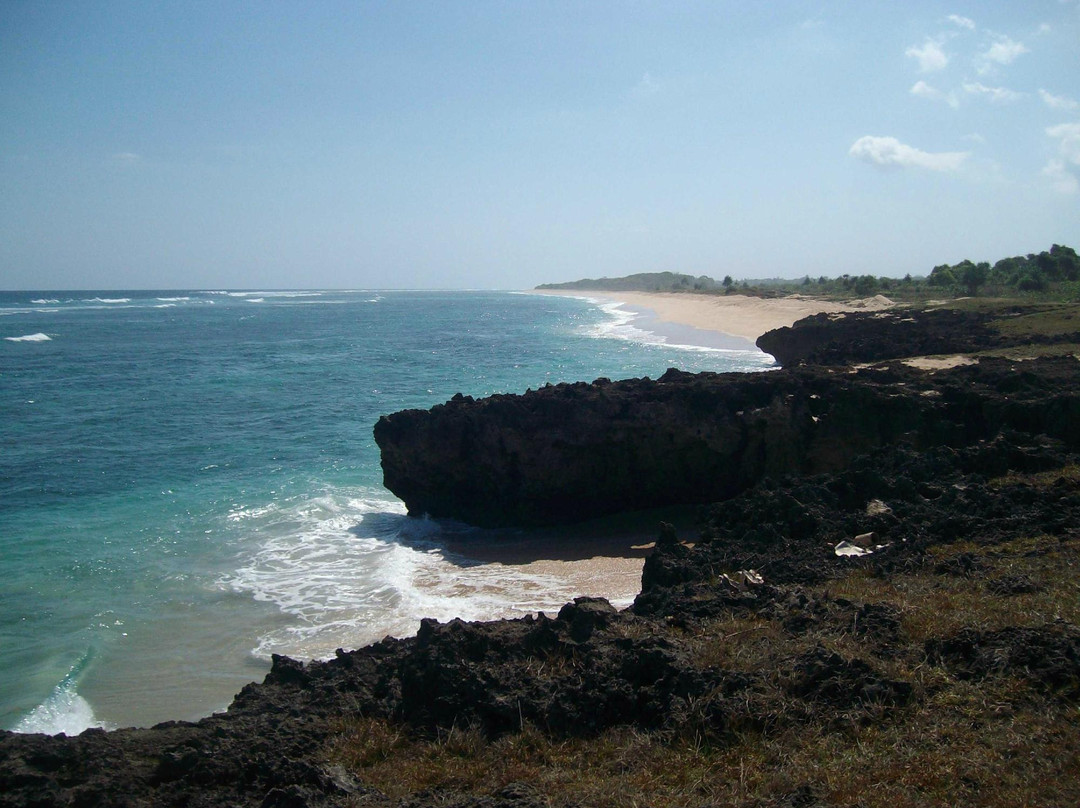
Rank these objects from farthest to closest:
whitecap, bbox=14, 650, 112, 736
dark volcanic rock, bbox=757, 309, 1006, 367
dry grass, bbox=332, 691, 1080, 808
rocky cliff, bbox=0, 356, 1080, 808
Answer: dark volcanic rock, bbox=757, 309, 1006, 367
whitecap, bbox=14, 650, 112, 736
rocky cliff, bbox=0, 356, 1080, 808
dry grass, bbox=332, 691, 1080, 808

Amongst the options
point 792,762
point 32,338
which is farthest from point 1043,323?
point 32,338

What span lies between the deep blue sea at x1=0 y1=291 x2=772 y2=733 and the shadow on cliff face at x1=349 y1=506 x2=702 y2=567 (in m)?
0.14

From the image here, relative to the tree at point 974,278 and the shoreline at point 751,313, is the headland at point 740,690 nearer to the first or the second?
the shoreline at point 751,313

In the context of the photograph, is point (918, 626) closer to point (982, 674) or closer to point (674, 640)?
point (982, 674)

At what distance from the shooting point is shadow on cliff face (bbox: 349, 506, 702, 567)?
1560cm

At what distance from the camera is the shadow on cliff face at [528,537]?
15.6 m

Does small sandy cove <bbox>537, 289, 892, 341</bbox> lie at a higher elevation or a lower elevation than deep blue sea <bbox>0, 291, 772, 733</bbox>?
higher

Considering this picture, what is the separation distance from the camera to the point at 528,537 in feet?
55.8

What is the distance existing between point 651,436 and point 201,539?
1037cm

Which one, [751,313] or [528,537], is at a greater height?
[751,313]

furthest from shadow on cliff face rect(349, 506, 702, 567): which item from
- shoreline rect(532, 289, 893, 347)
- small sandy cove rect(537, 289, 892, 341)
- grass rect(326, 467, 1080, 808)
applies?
small sandy cove rect(537, 289, 892, 341)

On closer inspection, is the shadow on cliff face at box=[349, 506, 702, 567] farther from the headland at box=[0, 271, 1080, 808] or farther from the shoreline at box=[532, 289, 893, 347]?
the shoreline at box=[532, 289, 893, 347]

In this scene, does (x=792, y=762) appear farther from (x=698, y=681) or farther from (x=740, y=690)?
(x=698, y=681)

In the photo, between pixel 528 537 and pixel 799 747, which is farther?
pixel 528 537
